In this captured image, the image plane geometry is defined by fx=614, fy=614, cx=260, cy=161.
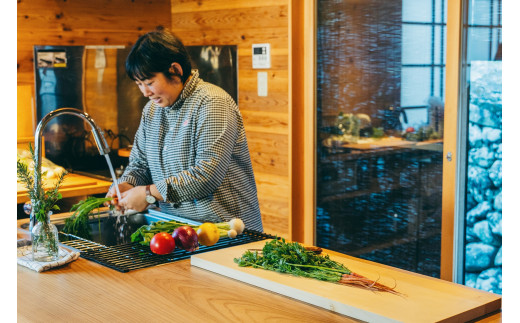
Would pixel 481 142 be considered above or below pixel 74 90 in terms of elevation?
below

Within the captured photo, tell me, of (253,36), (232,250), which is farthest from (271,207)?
(232,250)

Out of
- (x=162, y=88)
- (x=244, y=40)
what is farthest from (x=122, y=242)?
(x=244, y=40)

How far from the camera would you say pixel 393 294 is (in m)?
1.51

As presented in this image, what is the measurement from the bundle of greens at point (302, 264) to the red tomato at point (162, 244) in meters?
0.26

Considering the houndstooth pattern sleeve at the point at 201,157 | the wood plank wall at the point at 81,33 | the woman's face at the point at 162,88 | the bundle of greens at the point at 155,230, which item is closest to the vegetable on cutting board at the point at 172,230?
the bundle of greens at the point at 155,230

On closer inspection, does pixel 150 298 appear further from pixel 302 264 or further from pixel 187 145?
pixel 187 145

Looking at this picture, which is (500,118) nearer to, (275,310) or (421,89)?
(421,89)

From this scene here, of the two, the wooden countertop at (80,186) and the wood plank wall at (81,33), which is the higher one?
the wood plank wall at (81,33)

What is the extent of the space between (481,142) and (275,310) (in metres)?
2.14

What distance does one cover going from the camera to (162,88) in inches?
98.6

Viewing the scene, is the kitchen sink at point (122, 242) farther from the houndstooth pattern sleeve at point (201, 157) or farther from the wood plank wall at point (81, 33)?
the wood plank wall at point (81, 33)

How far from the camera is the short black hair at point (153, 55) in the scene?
2422 mm

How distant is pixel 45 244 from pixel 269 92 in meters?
2.72

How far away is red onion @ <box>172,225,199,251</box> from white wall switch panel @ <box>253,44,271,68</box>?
2.55 m
